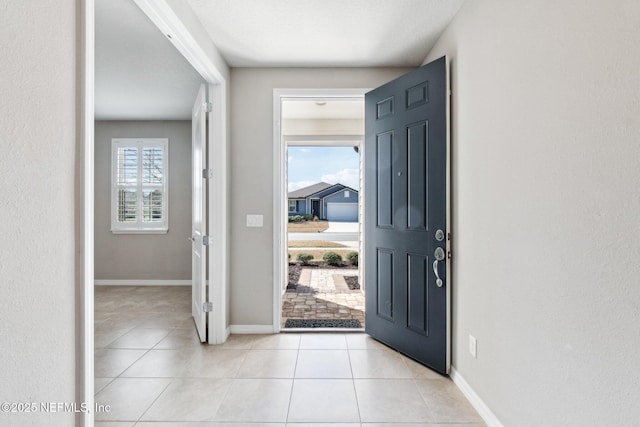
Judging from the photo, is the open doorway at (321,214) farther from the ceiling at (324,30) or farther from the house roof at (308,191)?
the ceiling at (324,30)

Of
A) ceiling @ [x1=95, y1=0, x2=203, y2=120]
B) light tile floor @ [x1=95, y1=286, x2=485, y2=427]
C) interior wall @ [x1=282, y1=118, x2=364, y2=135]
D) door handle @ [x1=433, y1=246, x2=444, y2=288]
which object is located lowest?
light tile floor @ [x1=95, y1=286, x2=485, y2=427]

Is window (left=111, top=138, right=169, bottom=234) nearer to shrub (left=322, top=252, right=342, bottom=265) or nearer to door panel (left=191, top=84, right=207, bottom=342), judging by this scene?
door panel (left=191, top=84, right=207, bottom=342)

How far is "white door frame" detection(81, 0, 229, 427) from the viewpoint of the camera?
1.15m

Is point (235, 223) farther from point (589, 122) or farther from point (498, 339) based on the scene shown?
point (589, 122)

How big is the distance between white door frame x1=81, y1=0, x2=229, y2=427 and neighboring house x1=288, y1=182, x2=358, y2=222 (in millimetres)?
4435

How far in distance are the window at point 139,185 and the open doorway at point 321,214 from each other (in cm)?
201

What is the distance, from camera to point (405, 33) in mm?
2523

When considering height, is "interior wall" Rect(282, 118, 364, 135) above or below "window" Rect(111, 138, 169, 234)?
above

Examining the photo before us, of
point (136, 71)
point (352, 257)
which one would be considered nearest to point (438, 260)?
point (136, 71)

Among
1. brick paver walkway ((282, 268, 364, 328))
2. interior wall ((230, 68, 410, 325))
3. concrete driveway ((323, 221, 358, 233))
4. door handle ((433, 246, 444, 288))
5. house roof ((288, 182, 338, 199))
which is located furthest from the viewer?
house roof ((288, 182, 338, 199))
